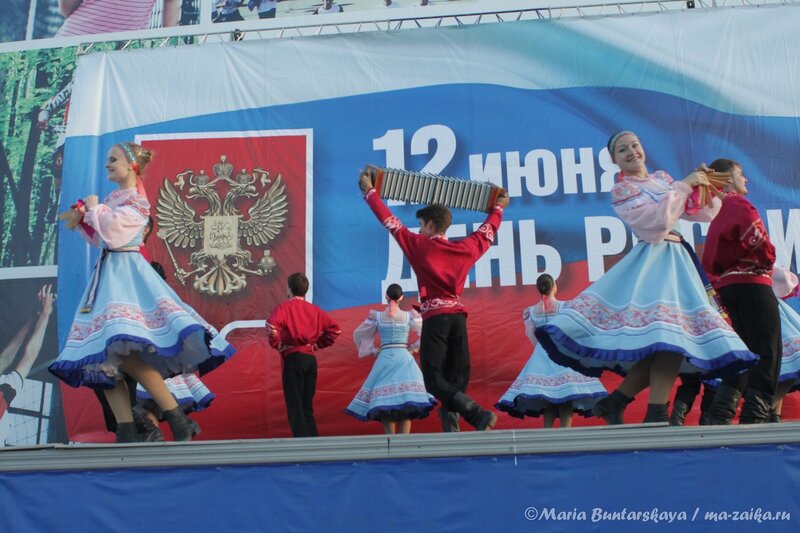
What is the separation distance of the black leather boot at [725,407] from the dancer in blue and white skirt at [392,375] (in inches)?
103

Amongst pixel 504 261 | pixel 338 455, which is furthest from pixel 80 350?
pixel 504 261

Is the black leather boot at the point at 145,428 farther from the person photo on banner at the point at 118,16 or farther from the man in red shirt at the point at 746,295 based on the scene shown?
the person photo on banner at the point at 118,16

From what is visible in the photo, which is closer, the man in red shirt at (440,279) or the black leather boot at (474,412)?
the black leather boot at (474,412)

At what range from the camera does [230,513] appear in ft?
11.6

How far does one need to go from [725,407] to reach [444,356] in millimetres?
1382

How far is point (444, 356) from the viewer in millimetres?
4828

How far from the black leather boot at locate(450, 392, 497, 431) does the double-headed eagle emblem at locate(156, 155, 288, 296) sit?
10.3 feet

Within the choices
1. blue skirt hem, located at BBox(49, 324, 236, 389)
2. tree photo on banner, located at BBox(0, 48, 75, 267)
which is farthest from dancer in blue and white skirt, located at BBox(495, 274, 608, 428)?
tree photo on banner, located at BBox(0, 48, 75, 267)

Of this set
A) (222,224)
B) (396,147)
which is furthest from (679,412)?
(222,224)

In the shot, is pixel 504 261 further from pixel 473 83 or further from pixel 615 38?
pixel 615 38

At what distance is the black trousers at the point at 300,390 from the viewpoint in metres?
6.10

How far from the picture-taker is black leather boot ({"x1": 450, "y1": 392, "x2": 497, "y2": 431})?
14.3 feet

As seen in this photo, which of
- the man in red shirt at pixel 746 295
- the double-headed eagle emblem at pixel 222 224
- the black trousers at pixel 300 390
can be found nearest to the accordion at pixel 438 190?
the man in red shirt at pixel 746 295

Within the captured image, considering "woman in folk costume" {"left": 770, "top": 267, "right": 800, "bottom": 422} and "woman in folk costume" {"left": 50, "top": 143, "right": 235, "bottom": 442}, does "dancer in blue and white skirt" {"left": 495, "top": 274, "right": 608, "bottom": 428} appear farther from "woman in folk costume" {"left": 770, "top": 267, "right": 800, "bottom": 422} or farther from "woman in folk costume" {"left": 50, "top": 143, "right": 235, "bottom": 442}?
"woman in folk costume" {"left": 50, "top": 143, "right": 235, "bottom": 442}
